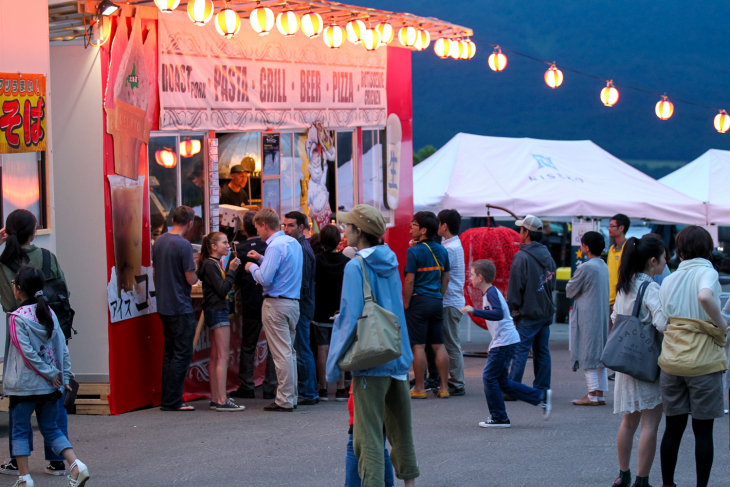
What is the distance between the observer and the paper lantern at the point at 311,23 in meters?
9.71

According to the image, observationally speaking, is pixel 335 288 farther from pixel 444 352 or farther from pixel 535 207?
pixel 535 207

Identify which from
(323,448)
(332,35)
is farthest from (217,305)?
(332,35)

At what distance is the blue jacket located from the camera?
4723mm

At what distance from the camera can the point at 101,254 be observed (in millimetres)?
8062

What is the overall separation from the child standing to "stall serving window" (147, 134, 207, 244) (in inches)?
142

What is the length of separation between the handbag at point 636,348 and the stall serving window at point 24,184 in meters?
5.11

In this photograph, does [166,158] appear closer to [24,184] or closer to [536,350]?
[24,184]

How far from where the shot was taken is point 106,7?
7660 mm

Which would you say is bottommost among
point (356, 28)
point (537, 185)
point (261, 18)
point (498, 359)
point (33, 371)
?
point (498, 359)

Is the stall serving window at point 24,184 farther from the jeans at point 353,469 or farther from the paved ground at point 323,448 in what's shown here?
the jeans at point 353,469

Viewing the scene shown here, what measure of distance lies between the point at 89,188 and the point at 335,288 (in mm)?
2699

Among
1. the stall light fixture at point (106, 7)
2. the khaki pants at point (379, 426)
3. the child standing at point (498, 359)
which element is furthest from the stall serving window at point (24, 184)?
the khaki pants at point (379, 426)

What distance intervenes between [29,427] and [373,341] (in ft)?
8.38

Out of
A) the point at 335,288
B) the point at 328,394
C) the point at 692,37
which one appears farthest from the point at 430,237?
the point at 692,37
